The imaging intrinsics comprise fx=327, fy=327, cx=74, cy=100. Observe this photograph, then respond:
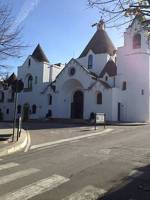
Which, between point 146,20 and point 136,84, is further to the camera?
point 136,84

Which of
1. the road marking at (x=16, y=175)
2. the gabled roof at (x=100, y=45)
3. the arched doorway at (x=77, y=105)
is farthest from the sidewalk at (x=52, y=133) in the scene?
the gabled roof at (x=100, y=45)

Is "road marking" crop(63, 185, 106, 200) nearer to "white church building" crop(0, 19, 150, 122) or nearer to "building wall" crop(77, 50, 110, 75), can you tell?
"white church building" crop(0, 19, 150, 122)

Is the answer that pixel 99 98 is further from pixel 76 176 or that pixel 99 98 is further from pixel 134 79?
pixel 76 176

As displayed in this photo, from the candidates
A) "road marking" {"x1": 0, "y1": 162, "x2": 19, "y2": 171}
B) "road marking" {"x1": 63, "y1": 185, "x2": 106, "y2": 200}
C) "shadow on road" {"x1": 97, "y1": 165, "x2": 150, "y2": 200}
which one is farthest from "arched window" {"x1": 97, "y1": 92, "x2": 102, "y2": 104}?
"road marking" {"x1": 63, "y1": 185, "x2": 106, "y2": 200}

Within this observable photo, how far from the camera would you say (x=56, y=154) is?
12.9 metres

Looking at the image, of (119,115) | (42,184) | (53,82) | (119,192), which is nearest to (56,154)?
(42,184)

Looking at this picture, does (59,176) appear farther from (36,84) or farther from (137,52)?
(36,84)

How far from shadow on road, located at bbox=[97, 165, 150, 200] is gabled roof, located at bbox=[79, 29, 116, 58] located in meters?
44.2

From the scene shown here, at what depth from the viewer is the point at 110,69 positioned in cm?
4969

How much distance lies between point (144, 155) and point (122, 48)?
35.7 meters

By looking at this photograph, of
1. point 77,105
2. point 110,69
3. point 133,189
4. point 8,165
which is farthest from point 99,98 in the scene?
point 133,189

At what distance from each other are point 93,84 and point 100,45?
30.5 feet

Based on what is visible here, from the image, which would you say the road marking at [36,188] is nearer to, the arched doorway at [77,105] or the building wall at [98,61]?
the arched doorway at [77,105]

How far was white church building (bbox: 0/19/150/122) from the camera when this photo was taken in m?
45.2
